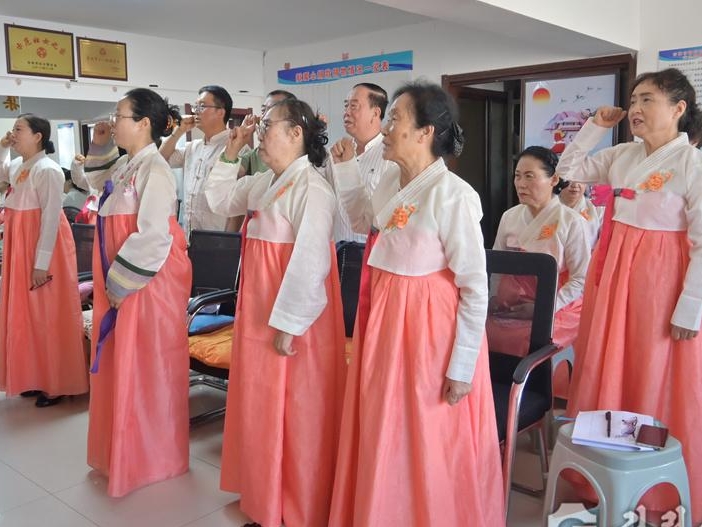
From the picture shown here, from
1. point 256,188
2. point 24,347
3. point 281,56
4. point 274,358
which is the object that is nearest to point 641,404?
point 274,358

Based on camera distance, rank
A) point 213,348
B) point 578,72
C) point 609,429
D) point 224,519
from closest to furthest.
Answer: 1. point 609,429
2. point 224,519
3. point 213,348
4. point 578,72

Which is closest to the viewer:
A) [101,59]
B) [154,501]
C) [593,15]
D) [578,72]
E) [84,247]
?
[154,501]

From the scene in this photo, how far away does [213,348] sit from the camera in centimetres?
304

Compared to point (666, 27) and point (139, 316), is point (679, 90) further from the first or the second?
point (666, 27)

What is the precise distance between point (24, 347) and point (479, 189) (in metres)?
4.46

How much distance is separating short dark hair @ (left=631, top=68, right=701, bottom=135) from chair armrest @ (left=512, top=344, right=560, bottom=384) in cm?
91

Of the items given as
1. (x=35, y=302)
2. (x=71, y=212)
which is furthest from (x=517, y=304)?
(x=71, y=212)

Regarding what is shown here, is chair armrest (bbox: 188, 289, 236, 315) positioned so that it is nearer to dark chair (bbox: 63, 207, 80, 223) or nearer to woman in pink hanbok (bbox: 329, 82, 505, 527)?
woman in pink hanbok (bbox: 329, 82, 505, 527)

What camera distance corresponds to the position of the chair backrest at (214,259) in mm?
3488

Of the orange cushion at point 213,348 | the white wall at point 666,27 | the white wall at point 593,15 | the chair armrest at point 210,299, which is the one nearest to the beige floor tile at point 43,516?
the orange cushion at point 213,348

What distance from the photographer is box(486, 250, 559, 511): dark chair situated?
6.94 feet

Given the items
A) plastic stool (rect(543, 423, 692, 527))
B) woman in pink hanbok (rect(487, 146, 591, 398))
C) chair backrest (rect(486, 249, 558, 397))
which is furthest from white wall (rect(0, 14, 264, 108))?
plastic stool (rect(543, 423, 692, 527))

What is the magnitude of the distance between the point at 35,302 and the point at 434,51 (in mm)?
3789

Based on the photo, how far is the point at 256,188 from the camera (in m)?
2.34
